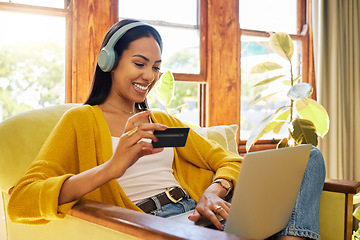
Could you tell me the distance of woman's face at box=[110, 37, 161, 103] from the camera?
4.46 ft

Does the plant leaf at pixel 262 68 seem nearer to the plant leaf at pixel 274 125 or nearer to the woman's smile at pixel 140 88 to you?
the plant leaf at pixel 274 125

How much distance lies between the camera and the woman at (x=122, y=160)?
1.03 meters

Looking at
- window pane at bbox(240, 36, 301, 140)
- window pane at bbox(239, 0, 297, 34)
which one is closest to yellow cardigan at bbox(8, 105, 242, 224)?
window pane at bbox(240, 36, 301, 140)

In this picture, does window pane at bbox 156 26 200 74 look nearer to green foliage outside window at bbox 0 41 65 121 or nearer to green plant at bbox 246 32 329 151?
green plant at bbox 246 32 329 151

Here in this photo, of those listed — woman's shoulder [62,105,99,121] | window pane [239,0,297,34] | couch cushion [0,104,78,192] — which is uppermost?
window pane [239,0,297,34]

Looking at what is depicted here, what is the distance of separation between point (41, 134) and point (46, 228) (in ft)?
1.20

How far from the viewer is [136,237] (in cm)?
84

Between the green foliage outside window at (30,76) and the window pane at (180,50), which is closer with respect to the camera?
the green foliage outside window at (30,76)

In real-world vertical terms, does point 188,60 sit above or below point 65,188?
above

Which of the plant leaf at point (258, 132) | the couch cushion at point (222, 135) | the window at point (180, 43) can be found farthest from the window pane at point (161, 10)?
the couch cushion at point (222, 135)

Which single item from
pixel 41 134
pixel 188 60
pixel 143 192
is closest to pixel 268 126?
pixel 188 60

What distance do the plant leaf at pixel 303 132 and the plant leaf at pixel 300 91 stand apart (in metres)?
0.16

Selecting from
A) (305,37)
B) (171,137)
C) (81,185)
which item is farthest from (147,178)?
(305,37)

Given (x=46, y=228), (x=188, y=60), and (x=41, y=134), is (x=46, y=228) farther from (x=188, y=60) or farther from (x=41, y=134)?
(x=188, y=60)
